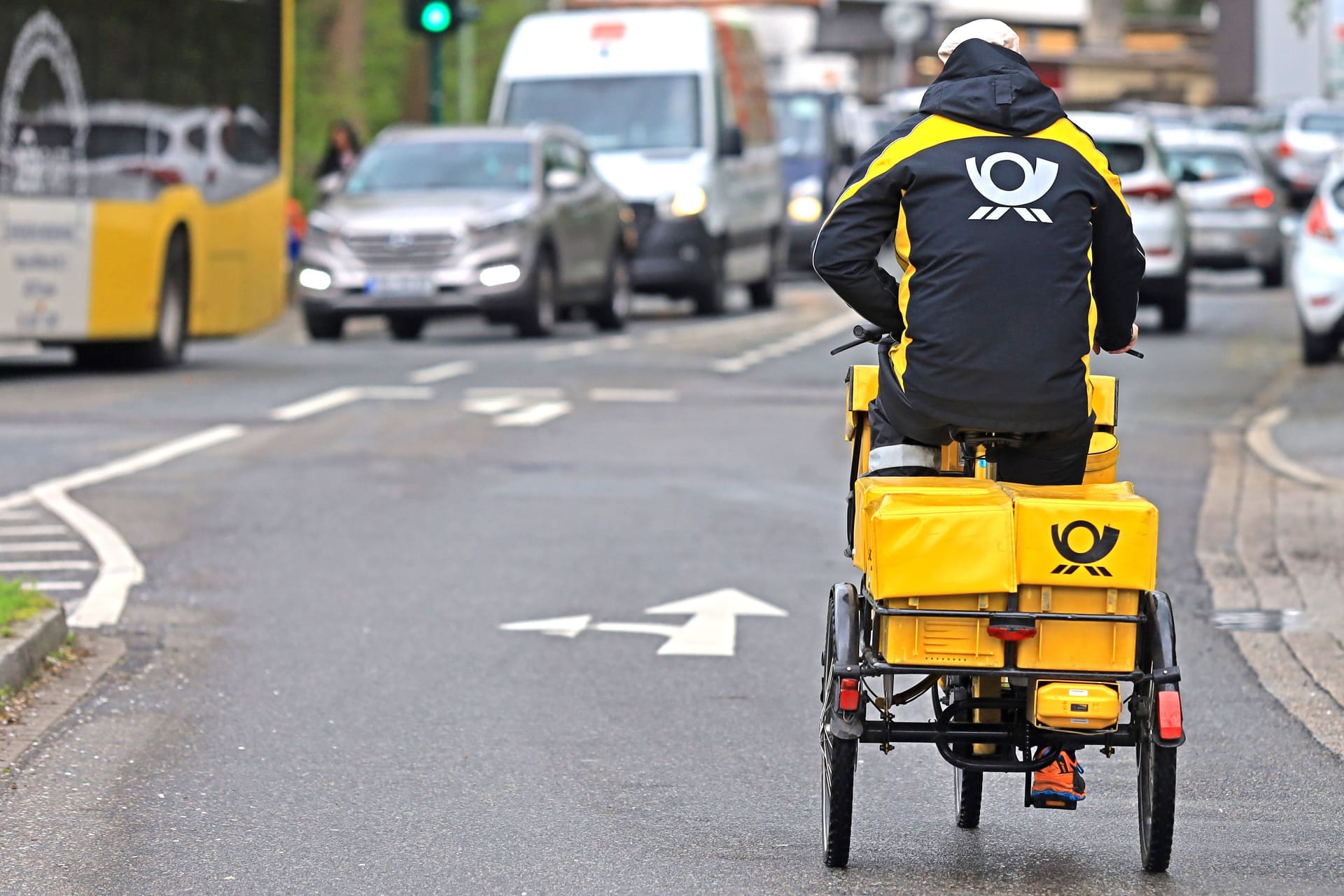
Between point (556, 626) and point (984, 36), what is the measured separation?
3.72m

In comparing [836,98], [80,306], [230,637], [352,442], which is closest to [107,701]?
[230,637]

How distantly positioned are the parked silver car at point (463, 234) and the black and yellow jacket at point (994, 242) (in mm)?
16687

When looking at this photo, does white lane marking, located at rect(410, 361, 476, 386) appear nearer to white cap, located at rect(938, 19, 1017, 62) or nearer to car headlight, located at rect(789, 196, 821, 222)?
white cap, located at rect(938, 19, 1017, 62)

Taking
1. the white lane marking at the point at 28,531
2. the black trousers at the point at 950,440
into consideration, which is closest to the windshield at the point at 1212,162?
the white lane marking at the point at 28,531

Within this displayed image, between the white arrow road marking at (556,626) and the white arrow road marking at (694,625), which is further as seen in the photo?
the white arrow road marking at (556,626)

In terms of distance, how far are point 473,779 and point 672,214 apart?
65.9 ft

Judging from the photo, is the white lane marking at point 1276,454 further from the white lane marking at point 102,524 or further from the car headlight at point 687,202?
the car headlight at point 687,202

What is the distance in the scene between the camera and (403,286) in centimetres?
2200

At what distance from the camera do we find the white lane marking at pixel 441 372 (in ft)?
60.6

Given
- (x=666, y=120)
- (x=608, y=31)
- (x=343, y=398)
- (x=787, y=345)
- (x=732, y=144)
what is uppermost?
(x=608, y=31)

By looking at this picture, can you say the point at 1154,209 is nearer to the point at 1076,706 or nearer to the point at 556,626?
the point at 556,626

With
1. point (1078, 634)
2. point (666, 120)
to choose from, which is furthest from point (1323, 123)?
point (1078, 634)

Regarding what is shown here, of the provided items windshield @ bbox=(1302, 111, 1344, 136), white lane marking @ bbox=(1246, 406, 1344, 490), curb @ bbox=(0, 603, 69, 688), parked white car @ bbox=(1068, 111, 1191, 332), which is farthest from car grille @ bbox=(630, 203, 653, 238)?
windshield @ bbox=(1302, 111, 1344, 136)

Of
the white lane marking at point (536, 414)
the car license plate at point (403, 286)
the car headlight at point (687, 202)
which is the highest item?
the car headlight at point (687, 202)
